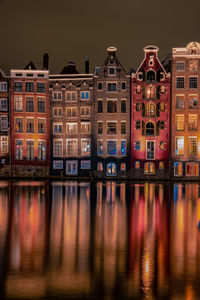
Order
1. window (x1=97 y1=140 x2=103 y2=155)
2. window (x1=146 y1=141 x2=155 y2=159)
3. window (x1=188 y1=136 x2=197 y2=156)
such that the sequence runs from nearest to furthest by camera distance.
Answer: window (x1=188 y1=136 x2=197 y2=156) < window (x1=146 y1=141 x2=155 y2=159) < window (x1=97 y1=140 x2=103 y2=155)

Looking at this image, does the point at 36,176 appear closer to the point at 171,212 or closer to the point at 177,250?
the point at 171,212

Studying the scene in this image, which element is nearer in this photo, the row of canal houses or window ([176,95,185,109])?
the row of canal houses

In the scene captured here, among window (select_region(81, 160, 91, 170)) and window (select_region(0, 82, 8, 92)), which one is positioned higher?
window (select_region(0, 82, 8, 92))

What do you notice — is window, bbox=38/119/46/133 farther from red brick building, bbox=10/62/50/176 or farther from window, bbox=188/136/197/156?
window, bbox=188/136/197/156

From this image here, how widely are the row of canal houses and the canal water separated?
151 ft

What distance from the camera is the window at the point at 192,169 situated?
252 feet

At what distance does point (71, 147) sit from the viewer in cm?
8100

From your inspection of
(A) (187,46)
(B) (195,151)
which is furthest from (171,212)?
(A) (187,46)

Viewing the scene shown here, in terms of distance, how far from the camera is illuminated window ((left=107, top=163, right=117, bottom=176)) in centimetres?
7900

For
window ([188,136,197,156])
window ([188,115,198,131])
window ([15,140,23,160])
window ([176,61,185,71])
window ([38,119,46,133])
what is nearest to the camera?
window ([188,136,197,156])

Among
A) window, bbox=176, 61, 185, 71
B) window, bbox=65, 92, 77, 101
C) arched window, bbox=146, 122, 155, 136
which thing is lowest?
arched window, bbox=146, 122, 155, 136

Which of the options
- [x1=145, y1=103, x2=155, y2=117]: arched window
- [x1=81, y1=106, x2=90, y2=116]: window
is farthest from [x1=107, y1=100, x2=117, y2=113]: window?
[x1=145, y1=103, x2=155, y2=117]: arched window

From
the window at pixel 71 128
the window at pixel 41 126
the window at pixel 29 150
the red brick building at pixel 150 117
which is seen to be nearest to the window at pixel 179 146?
the red brick building at pixel 150 117

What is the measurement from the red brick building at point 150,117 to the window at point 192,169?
3761 millimetres
